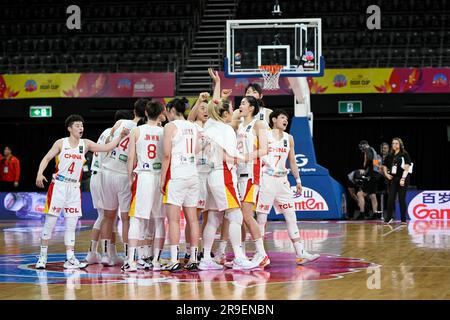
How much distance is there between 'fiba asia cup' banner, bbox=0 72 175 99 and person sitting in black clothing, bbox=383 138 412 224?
8.47 meters

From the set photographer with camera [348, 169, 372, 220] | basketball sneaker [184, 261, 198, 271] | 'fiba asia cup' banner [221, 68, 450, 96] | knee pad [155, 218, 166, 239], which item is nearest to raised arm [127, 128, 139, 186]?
knee pad [155, 218, 166, 239]

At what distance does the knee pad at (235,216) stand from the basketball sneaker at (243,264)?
43 centimetres

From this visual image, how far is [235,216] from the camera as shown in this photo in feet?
31.8

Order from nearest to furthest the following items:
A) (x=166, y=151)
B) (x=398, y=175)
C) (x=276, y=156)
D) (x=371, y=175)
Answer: (x=166, y=151) < (x=276, y=156) < (x=398, y=175) < (x=371, y=175)

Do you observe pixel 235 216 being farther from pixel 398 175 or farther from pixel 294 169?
pixel 398 175

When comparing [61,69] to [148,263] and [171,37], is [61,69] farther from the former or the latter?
[148,263]

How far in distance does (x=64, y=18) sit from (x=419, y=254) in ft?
Result: 69.4

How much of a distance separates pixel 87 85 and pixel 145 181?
52.1 ft

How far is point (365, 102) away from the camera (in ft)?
79.7

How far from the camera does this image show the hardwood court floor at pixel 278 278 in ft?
25.5

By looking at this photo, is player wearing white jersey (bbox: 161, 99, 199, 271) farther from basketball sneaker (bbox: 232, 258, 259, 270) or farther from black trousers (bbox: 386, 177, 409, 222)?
black trousers (bbox: 386, 177, 409, 222)

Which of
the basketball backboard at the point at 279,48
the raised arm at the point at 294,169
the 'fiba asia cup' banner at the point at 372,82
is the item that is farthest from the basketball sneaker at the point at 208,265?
the 'fiba asia cup' banner at the point at 372,82

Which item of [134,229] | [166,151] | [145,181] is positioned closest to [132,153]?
[145,181]
